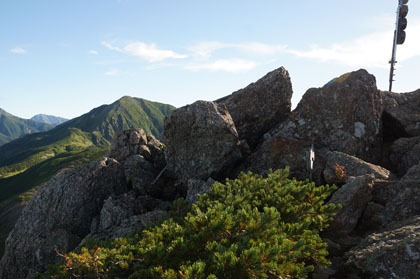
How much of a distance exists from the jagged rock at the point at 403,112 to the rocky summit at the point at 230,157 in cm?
6

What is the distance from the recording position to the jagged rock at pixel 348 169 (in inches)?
544

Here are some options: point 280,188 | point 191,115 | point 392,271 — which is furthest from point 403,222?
point 191,115

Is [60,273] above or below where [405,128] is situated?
below

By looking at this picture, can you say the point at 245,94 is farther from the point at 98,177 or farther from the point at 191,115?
the point at 98,177

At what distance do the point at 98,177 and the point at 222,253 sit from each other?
15025mm

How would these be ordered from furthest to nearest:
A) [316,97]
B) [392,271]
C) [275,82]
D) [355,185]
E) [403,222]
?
[275,82], [316,97], [355,185], [403,222], [392,271]

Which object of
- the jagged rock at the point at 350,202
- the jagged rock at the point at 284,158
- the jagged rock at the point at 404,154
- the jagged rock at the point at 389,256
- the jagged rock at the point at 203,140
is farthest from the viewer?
the jagged rock at the point at 203,140

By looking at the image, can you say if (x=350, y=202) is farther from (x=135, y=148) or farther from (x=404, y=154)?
(x=135, y=148)

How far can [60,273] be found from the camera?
7.62m

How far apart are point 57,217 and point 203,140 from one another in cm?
1064

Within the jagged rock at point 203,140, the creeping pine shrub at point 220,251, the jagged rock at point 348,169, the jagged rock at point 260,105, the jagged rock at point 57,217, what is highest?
the jagged rock at point 260,105

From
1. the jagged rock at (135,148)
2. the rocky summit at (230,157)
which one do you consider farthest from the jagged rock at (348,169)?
the jagged rock at (135,148)

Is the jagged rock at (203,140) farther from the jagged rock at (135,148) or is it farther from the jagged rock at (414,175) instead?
the jagged rock at (414,175)

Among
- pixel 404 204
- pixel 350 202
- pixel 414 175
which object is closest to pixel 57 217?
pixel 350 202
